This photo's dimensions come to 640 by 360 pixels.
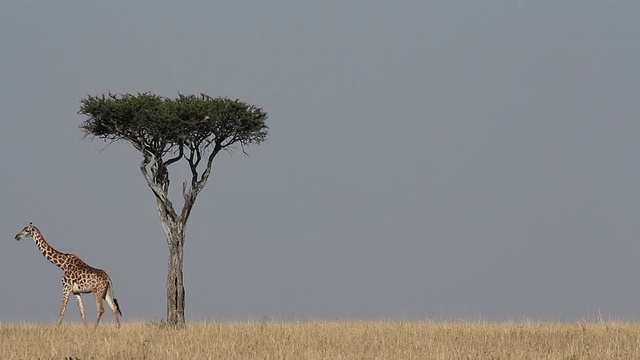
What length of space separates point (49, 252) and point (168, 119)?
5.47 m

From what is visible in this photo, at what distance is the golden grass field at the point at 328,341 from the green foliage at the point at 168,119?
553 cm

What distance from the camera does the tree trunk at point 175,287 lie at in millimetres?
29703

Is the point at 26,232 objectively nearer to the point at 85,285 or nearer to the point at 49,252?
the point at 49,252

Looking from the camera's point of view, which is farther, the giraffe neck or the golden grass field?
the giraffe neck

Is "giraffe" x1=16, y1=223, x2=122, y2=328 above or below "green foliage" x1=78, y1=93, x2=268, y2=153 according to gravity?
below

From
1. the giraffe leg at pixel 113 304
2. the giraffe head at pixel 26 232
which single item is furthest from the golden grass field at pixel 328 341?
the giraffe head at pixel 26 232

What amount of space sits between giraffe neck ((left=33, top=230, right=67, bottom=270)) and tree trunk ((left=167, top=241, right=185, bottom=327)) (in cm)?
320

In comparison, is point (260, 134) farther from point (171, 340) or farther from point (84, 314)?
point (171, 340)

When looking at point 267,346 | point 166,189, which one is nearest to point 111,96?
point 166,189

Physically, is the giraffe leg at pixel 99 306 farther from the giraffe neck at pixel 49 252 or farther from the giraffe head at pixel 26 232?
the giraffe head at pixel 26 232

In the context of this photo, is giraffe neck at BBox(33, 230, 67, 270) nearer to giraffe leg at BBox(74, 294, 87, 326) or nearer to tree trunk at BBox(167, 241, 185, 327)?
giraffe leg at BBox(74, 294, 87, 326)

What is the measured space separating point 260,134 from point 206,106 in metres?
2.04

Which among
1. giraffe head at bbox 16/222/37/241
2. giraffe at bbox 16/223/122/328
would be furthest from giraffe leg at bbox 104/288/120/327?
giraffe head at bbox 16/222/37/241

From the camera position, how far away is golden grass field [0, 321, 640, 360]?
20.1 m
